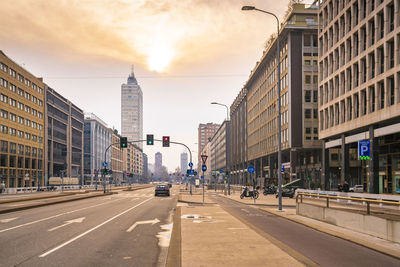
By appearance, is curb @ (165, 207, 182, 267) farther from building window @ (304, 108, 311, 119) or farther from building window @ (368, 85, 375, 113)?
building window @ (304, 108, 311, 119)

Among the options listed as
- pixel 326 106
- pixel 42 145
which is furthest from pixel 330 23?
pixel 42 145

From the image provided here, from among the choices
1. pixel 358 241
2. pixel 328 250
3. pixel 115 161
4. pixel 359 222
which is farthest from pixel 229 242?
pixel 115 161

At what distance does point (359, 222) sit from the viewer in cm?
1334

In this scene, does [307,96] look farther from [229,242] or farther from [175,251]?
[175,251]

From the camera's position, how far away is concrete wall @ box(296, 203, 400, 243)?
1127 centimetres

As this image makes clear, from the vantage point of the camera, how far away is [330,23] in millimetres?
47812

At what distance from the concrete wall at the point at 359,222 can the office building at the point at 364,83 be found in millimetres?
19706

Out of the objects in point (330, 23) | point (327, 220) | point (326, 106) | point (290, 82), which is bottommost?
point (327, 220)

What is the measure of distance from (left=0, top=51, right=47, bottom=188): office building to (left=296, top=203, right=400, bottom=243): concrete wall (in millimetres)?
61248

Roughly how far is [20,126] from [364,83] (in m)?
68.3

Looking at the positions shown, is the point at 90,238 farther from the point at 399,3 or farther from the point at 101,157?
the point at 101,157

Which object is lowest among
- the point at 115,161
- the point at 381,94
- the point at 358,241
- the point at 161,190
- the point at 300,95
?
the point at 115,161

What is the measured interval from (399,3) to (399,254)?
98.9 feet

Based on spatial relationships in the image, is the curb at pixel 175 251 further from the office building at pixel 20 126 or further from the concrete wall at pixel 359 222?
the office building at pixel 20 126
